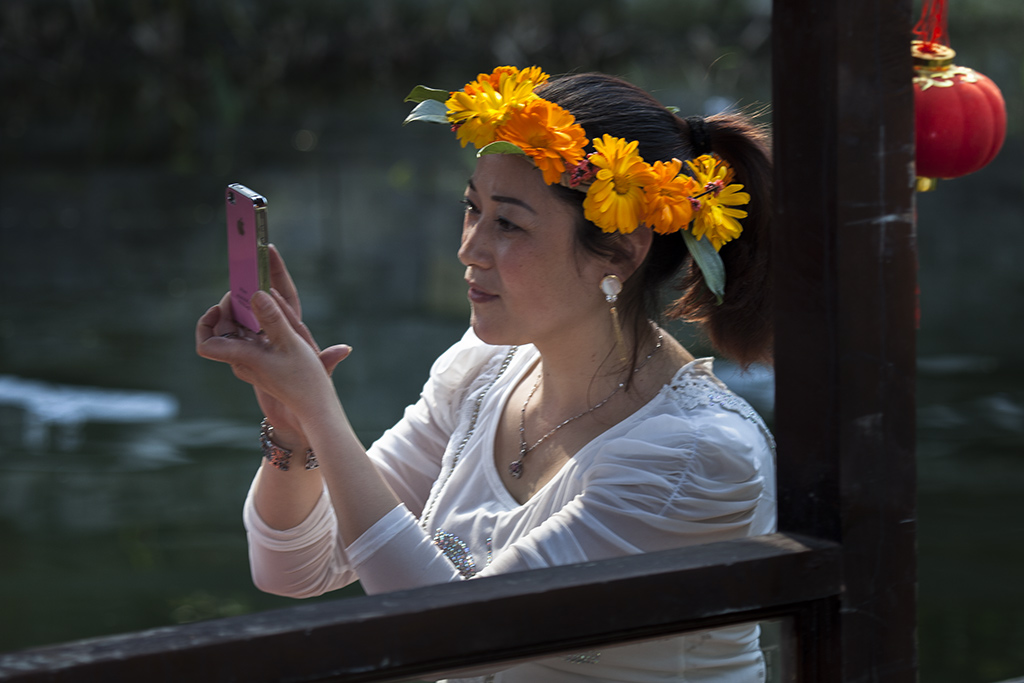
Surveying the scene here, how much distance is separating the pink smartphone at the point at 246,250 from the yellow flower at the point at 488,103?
33 centimetres

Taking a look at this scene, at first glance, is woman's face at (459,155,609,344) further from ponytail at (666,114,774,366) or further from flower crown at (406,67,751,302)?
ponytail at (666,114,774,366)

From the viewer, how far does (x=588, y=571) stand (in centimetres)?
87

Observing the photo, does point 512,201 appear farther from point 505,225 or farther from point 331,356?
point 331,356

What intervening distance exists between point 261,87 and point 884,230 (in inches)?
357

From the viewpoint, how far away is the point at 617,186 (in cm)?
147

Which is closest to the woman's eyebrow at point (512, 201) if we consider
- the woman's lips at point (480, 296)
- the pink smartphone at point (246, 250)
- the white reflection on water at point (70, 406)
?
the woman's lips at point (480, 296)

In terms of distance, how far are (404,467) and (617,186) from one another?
594 mm

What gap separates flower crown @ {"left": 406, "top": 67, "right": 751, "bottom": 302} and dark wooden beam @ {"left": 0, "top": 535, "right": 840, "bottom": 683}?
0.60 meters

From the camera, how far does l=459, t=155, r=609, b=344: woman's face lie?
150cm

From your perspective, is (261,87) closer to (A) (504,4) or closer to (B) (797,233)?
(A) (504,4)

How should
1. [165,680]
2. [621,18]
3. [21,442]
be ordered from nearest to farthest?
1. [165,680]
2. [21,442]
3. [621,18]

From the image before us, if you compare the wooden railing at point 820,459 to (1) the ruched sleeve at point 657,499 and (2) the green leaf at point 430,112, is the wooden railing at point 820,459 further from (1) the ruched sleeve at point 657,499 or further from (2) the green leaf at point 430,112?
(2) the green leaf at point 430,112

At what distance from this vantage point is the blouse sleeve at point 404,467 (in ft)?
5.26

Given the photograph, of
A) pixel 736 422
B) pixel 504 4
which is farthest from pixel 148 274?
pixel 736 422
